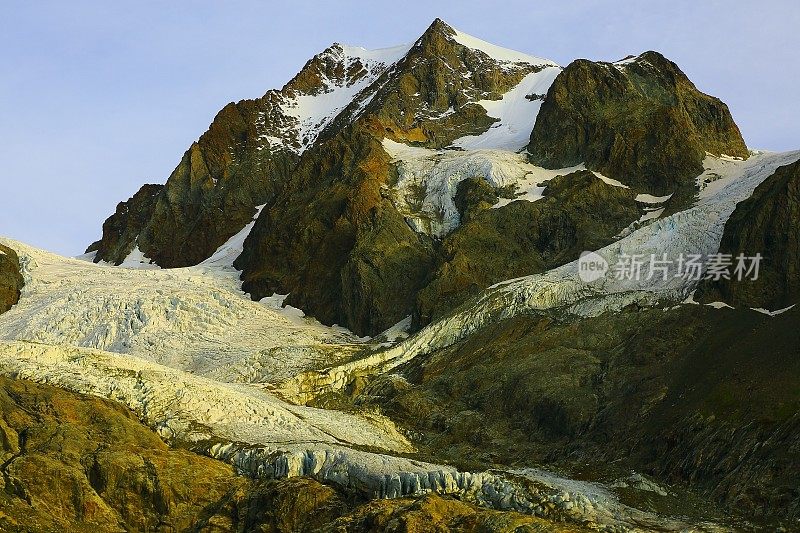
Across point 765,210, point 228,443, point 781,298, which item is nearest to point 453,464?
point 228,443

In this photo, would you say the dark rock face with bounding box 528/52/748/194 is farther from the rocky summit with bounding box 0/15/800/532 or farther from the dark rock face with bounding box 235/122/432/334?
the dark rock face with bounding box 235/122/432/334

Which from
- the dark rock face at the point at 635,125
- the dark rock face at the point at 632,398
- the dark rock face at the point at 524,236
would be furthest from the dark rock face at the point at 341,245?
the dark rock face at the point at 635,125

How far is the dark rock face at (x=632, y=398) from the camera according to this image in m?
43.7

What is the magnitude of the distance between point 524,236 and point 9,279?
4743cm

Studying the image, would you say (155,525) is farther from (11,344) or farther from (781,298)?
(781,298)

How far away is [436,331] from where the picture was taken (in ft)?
231

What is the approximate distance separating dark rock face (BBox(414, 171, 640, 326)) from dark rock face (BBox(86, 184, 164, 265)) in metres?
55.0

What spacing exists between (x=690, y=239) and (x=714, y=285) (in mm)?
8663

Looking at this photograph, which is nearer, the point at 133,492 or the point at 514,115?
the point at 133,492

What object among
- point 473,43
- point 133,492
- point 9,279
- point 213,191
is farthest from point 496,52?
point 133,492

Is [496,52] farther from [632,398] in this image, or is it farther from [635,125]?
[632,398]

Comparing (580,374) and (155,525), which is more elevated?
(580,374)

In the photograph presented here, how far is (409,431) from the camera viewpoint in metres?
59.1

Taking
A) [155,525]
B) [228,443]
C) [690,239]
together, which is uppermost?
[690,239]
